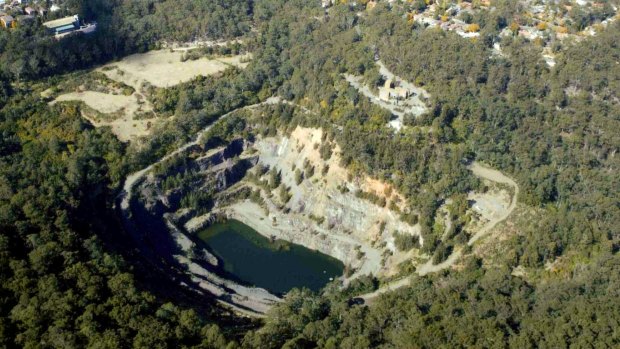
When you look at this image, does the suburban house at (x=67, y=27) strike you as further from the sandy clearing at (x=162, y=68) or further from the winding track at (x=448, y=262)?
the winding track at (x=448, y=262)

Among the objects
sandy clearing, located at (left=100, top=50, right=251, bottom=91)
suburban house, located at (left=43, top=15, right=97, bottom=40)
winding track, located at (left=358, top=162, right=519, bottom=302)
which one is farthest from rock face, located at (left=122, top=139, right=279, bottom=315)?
suburban house, located at (left=43, top=15, right=97, bottom=40)

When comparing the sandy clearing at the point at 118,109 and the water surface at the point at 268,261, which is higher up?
the sandy clearing at the point at 118,109

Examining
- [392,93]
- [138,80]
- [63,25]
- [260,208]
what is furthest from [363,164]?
[63,25]

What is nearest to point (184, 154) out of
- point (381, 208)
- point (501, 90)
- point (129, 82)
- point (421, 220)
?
point (129, 82)

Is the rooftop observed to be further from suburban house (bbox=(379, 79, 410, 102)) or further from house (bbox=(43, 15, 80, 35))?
suburban house (bbox=(379, 79, 410, 102))

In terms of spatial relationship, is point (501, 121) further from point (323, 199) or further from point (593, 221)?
point (323, 199)

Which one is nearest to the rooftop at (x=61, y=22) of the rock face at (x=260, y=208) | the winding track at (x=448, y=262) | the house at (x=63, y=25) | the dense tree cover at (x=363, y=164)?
the house at (x=63, y=25)
